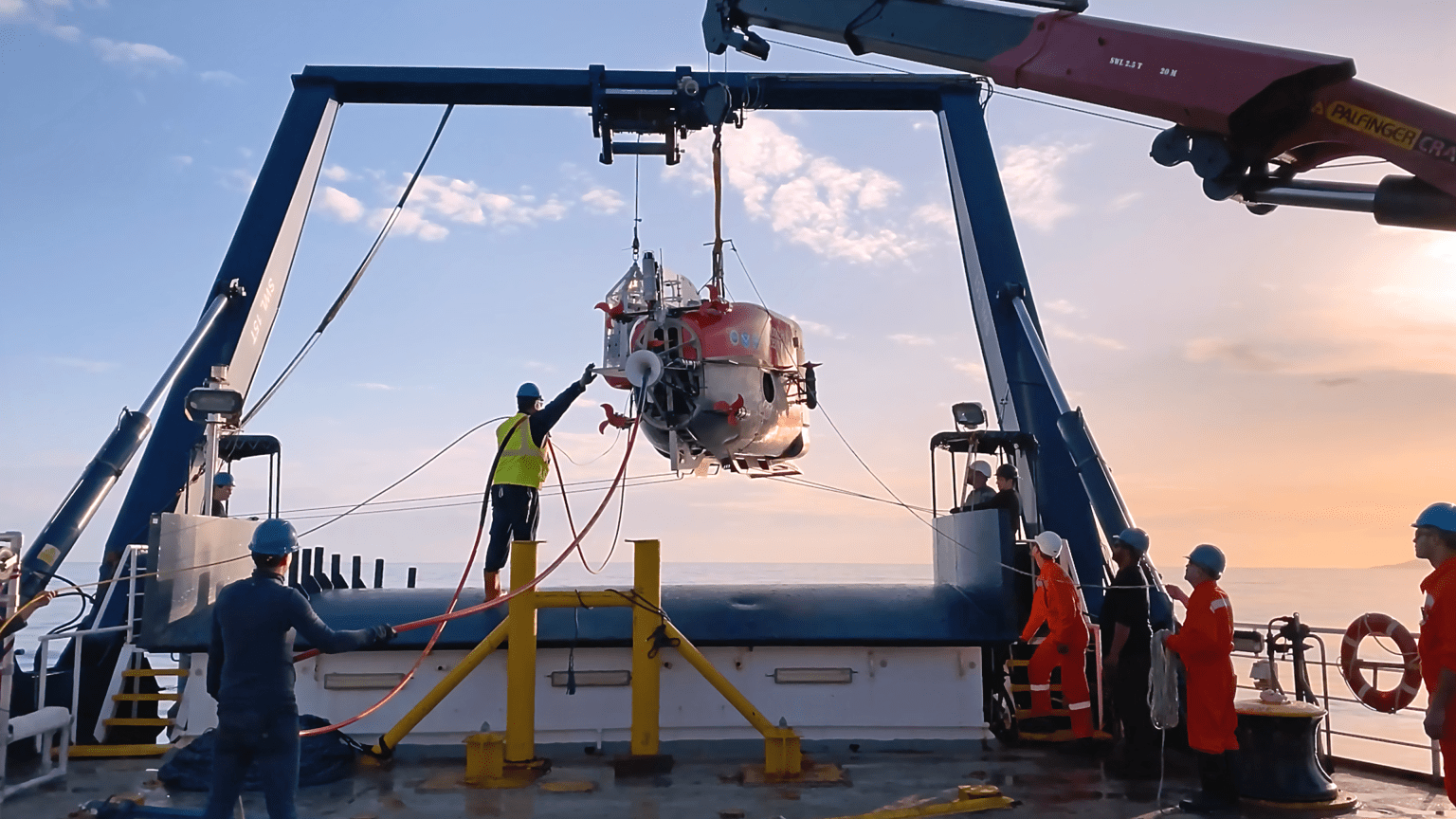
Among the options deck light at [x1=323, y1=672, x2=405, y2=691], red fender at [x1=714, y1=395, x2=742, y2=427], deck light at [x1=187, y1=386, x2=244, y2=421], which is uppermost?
red fender at [x1=714, y1=395, x2=742, y2=427]

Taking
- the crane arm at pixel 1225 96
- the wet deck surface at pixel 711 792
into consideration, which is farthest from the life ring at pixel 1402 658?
the crane arm at pixel 1225 96

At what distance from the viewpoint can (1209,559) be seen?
6191 mm

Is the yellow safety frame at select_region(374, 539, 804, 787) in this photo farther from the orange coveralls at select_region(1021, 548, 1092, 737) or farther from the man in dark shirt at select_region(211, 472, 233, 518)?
the man in dark shirt at select_region(211, 472, 233, 518)

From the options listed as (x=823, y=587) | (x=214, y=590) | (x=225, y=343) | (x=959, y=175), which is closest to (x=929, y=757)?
(x=823, y=587)

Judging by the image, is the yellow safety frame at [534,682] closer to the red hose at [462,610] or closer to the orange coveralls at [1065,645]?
the red hose at [462,610]

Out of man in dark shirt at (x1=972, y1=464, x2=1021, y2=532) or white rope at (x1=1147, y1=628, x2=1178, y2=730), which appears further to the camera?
man in dark shirt at (x1=972, y1=464, x2=1021, y2=532)

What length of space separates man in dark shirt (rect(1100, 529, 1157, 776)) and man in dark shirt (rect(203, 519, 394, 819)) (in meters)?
4.98

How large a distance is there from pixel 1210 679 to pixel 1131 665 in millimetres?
872

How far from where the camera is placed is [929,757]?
748 centimetres

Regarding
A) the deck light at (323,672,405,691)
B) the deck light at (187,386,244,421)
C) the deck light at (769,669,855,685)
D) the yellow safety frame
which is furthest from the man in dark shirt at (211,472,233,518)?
the deck light at (769,669,855,685)

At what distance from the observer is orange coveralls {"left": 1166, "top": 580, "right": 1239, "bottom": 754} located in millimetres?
6035

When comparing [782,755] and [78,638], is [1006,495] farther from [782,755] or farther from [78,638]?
[78,638]

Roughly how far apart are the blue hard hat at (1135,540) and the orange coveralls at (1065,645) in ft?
1.93

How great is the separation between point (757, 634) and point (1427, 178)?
501cm
